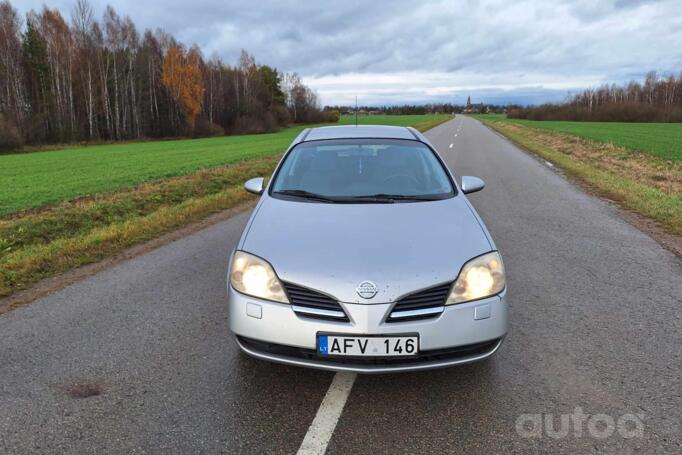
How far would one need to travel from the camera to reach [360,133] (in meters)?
4.80

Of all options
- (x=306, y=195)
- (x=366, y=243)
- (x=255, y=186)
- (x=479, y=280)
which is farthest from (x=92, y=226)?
(x=479, y=280)

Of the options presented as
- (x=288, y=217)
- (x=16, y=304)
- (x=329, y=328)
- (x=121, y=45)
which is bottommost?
(x=16, y=304)

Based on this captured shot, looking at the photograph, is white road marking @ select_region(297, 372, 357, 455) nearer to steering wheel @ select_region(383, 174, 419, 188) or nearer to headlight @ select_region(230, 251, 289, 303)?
headlight @ select_region(230, 251, 289, 303)

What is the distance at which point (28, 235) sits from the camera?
6.88 m

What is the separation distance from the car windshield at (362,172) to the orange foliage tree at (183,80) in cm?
5912

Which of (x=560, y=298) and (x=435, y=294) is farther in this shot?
(x=560, y=298)

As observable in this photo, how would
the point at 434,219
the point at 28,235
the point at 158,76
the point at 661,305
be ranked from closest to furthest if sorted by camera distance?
1. the point at 434,219
2. the point at 661,305
3. the point at 28,235
4. the point at 158,76

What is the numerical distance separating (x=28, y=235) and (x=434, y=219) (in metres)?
6.46

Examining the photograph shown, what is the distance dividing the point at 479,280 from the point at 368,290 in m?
0.69

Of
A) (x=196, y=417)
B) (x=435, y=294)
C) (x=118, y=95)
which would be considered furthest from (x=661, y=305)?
(x=118, y=95)

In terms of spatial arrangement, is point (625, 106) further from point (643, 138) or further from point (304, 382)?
point (304, 382)

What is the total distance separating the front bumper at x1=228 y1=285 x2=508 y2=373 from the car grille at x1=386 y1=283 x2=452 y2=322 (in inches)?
1.2

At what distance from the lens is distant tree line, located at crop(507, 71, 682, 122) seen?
88938mm

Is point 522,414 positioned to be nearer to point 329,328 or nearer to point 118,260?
point 329,328
